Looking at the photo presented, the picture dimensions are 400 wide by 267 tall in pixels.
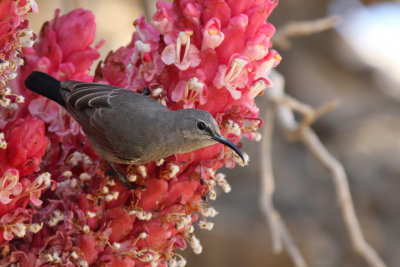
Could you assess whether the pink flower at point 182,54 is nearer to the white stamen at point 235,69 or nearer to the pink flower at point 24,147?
the white stamen at point 235,69

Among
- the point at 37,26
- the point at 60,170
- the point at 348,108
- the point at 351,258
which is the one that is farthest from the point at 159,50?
the point at 348,108

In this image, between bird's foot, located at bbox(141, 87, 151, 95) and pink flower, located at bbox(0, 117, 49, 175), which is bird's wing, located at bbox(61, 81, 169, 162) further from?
pink flower, located at bbox(0, 117, 49, 175)

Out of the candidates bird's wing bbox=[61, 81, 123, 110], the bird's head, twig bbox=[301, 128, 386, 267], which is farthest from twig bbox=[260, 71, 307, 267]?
bird's wing bbox=[61, 81, 123, 110]

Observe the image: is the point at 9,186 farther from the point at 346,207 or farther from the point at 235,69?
the point at 346,207

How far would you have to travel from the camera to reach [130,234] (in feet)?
5.27

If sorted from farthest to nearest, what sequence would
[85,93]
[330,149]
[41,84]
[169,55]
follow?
[330,149] < [85,93] < [41,84] < [169,55]

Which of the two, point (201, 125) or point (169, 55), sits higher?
point (169, 55)

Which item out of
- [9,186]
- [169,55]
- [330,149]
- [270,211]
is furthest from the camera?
[330,149]

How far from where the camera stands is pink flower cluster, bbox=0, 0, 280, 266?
5.02 ft

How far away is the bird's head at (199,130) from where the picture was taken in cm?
160

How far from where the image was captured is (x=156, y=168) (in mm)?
1671

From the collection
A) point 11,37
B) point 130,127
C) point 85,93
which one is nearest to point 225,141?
point 130,127

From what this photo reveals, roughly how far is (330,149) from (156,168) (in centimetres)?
408

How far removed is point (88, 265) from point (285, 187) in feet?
12.7
